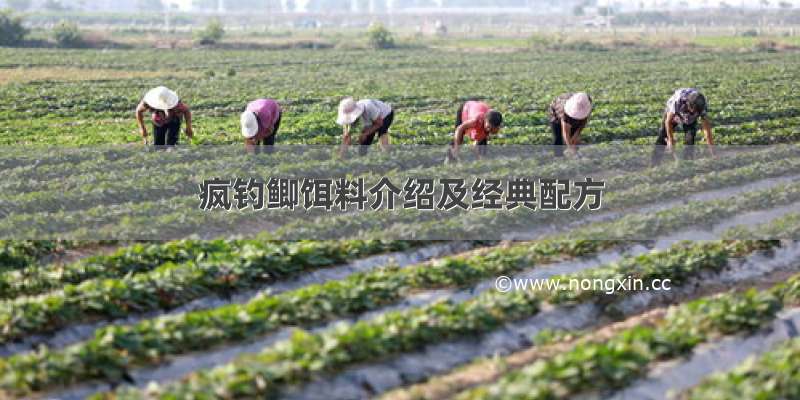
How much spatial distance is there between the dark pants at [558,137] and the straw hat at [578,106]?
590 millimetres

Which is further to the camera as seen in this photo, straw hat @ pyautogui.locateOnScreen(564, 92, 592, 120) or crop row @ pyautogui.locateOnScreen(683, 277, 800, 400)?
straw hat @ pyautogui.locateOnScreen(564, 92, 592, 120)

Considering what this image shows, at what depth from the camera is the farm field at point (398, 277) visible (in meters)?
6.84

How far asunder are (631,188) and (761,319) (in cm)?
522

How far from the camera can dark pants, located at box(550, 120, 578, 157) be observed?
48.1 ft


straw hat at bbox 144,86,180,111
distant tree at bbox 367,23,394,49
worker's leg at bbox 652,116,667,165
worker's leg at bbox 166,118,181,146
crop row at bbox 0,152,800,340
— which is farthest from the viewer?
distant tree at bbox 367,23,394,49

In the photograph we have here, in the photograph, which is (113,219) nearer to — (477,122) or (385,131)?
(385,131)

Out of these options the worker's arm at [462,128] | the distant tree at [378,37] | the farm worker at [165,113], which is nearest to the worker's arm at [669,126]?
the worker's arm at [462,128]

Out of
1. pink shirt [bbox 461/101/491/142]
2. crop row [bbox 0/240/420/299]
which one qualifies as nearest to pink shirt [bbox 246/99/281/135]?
pink shirt [bbox 461/101/491/142]

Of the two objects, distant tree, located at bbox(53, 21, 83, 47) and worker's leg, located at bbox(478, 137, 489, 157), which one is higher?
distant tree, located at bbox(53, 21, 83, 47)

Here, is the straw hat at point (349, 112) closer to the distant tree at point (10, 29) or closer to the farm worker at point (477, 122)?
the farm worker at point (477, 122)

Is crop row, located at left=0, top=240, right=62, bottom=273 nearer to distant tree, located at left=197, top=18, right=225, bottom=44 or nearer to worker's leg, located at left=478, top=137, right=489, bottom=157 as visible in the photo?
worker's leg, located at left=478, top=137, right=489, bottom=157

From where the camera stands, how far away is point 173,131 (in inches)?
587

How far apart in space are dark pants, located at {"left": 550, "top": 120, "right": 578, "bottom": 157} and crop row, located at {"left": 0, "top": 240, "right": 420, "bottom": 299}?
4.76m

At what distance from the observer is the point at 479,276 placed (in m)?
9.21
